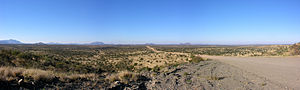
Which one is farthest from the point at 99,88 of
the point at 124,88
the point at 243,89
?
the point at 243,89

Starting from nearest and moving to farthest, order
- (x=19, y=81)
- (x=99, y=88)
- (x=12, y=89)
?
(x=12, y=89), (x=19, y=81), (x=99, y=88)

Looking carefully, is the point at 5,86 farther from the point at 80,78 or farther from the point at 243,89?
the point at 243,89

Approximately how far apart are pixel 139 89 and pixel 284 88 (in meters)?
6.97

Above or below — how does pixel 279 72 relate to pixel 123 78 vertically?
below

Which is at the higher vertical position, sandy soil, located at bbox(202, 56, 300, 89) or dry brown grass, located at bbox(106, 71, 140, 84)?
dry brown grass, located at bbox(106, 71, 140, 84)

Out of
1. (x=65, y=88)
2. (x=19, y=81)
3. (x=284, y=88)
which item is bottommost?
(x=284, y=88)

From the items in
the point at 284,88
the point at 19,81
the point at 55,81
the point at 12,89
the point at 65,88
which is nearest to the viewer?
the point at 12,89

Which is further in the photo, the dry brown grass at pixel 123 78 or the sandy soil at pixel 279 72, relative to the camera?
the sandy soil at pixel 279 72

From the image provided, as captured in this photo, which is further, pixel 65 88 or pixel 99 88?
pixel 99 88

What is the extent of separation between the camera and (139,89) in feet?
19.3

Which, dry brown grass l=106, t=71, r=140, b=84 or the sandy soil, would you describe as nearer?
dry brown grass l=106, t=71, r=140, b=84

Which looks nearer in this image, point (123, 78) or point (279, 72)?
point (123, 78)

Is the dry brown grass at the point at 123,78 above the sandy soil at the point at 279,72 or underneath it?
above

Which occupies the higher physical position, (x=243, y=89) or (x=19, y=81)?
(x=19, y=81)
